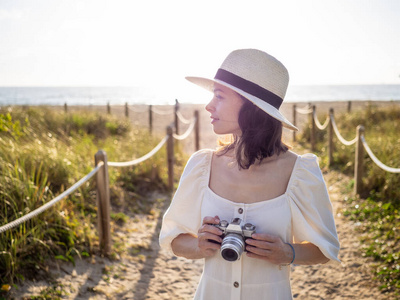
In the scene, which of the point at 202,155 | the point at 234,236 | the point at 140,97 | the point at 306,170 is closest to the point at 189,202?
the point at 202,155

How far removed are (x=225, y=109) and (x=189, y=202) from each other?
1.51ft

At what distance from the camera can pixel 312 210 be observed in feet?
5.33

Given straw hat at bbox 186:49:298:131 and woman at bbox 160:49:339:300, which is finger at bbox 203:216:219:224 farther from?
straw hat at bbox 186:49:298:131

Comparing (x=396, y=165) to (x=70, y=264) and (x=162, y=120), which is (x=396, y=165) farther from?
(x=162, y=120)

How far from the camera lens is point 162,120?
19625mm

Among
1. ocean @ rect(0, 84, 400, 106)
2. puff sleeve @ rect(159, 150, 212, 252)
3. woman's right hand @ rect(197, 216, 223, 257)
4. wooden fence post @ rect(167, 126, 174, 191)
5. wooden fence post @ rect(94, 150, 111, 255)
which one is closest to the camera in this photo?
woman's right hand @ rect(197, 216, 223, 257)

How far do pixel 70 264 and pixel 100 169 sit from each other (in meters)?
0.99

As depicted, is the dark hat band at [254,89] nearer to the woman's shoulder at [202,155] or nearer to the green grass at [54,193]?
the woman's shoulder at [202,155]

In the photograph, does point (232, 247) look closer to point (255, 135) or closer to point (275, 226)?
point (275, 226)

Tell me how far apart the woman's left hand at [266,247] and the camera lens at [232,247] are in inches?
2.8

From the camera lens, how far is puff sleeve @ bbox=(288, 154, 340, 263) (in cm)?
31

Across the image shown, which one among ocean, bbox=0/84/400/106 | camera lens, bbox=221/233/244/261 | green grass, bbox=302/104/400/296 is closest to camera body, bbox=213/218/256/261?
camera lens, bbox=221/233/244/261

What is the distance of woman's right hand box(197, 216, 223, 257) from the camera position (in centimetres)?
157

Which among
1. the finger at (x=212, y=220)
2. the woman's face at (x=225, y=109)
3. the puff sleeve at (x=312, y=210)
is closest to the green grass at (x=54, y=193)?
the finger at (x=212, y=220)
